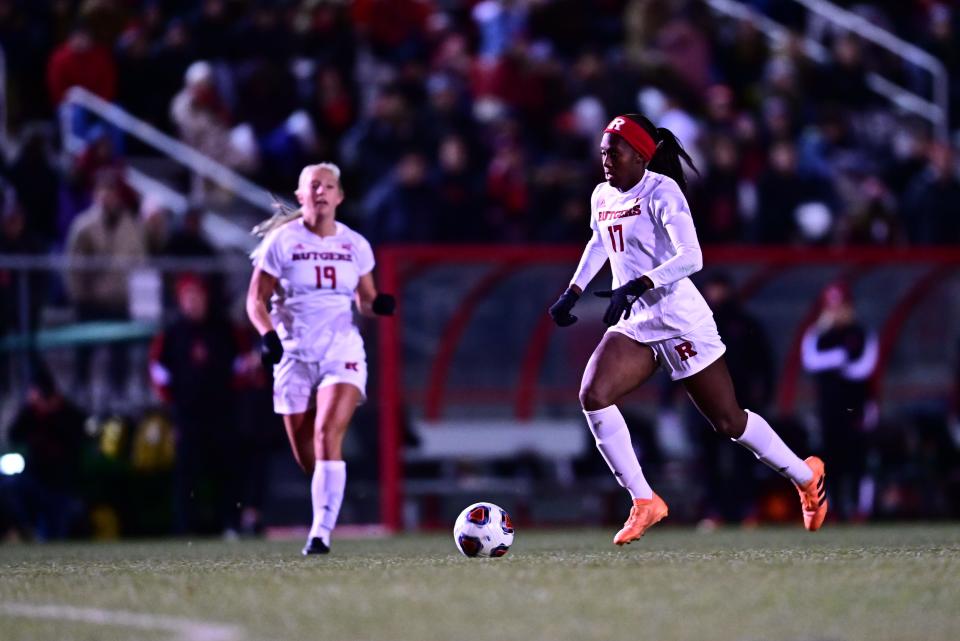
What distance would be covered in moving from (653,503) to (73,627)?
4.28 meters

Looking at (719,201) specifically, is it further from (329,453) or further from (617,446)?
(617,446)

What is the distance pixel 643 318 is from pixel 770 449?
3.55 feet

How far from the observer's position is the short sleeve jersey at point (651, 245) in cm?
1025

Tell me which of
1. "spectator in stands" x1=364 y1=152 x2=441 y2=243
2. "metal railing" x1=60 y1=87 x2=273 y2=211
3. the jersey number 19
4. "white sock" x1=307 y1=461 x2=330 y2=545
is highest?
"metal railing" x1=60 y1=87 x2=273 y2=211

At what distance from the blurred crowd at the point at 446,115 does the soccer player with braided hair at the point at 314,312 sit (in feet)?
20.8

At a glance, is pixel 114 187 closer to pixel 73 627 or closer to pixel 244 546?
pixel 244 546

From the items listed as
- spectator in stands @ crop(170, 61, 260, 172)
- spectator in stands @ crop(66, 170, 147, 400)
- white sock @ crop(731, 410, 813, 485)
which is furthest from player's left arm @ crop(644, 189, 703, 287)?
spectator in stands @ crop(170, 61, 260, 172)

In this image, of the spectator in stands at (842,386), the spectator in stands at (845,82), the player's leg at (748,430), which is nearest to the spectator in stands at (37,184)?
the spectator in stands at (842,386)

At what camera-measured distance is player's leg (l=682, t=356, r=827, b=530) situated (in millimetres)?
10430

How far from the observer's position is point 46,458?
16.0m

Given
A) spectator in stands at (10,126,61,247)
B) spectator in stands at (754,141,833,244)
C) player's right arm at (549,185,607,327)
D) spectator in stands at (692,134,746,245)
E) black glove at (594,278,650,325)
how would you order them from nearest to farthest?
black glove at (594,278,650,325)
player's right arm at (549,185,607,327)
spectator in stands at (10,126,61,247)
spectator in stands at (692,134,746,245)
spectator in stands at (754,141,833,244)

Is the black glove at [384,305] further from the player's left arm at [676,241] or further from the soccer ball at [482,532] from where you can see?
the player's left arm at [676,241]

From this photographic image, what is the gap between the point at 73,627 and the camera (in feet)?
22.8

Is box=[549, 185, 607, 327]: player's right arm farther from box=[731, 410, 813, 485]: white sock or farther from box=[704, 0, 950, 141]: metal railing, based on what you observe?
box=[704, 0, 950, 141]: metal railing
